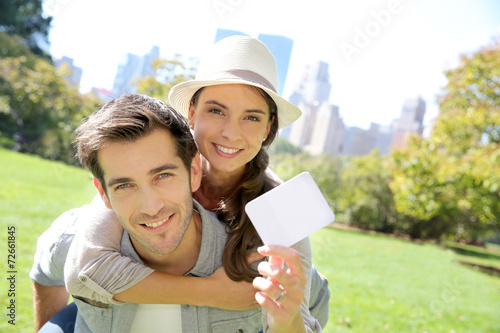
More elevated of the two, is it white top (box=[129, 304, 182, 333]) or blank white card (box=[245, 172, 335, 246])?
blank white card (box=[245, 172, 335, 246])

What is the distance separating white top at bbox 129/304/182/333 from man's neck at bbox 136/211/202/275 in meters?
0.18

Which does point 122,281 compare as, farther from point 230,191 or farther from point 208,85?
point 208,85

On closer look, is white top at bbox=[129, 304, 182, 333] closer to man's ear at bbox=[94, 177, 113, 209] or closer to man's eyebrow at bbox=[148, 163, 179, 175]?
man's ear at bbox=[94, 177, 113, 209]

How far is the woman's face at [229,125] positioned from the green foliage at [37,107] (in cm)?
1447

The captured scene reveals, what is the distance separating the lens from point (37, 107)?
52.3 ft

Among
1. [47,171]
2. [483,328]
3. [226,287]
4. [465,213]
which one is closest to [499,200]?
[483,328]

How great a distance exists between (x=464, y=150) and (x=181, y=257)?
9498 millimetres

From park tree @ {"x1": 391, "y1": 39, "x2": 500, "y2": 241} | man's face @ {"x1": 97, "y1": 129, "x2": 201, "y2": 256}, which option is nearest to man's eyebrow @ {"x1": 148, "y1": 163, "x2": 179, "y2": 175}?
man's face @ {"x1": 97, "y1": 129, "x2": 201, "y2": 256}

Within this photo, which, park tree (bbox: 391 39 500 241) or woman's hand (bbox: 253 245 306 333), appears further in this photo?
park tree (bbox: 391 39 500 241)

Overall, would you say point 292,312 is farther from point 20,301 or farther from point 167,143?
point 20,301

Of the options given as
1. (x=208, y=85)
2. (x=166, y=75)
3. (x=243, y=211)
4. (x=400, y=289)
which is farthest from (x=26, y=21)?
(x=243, y=211)

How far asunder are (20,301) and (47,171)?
9.12 meters

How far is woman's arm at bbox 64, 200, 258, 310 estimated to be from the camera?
65.2 inches

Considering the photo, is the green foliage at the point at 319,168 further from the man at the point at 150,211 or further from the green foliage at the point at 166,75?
the man at the point at 150,211
